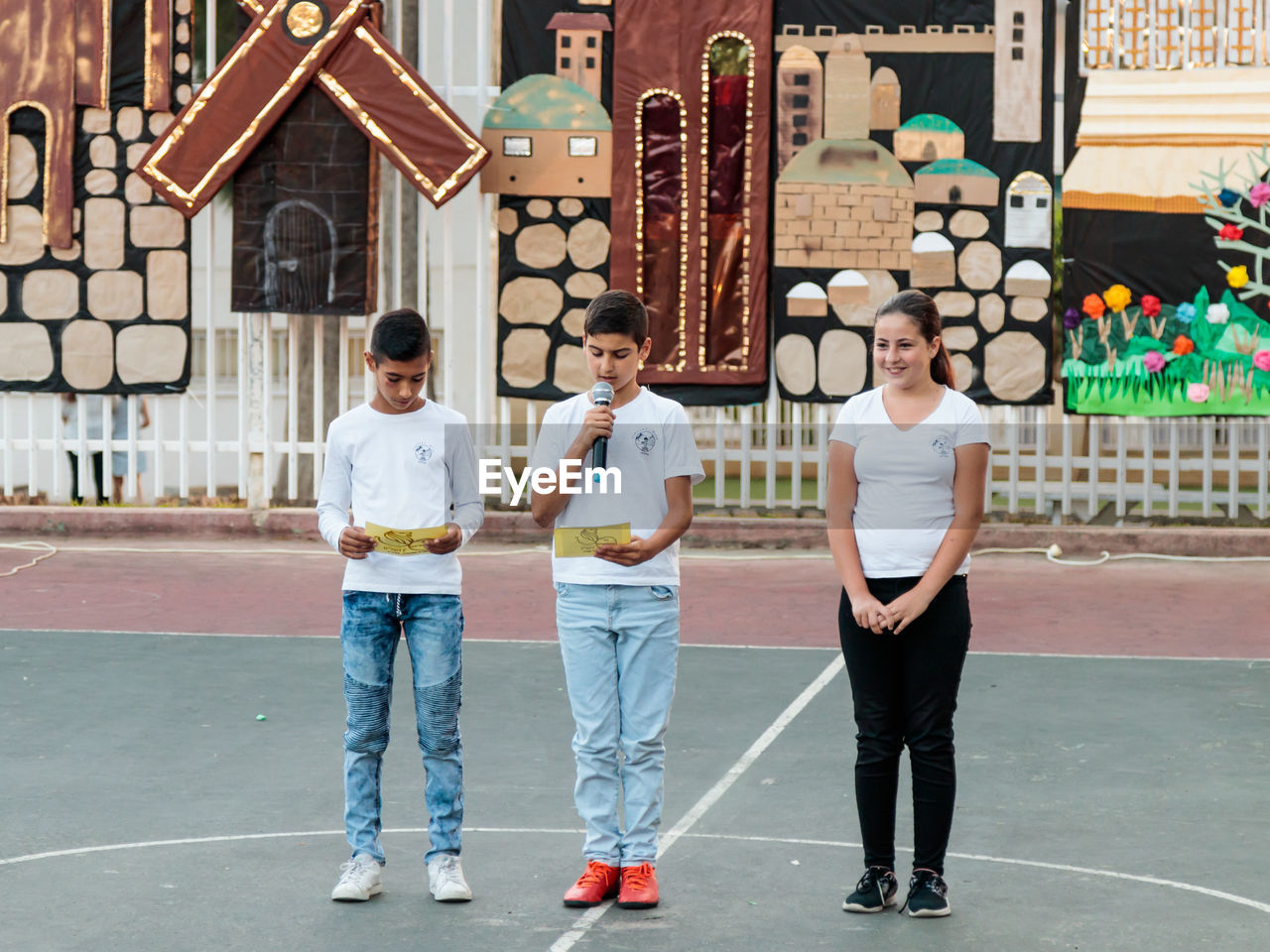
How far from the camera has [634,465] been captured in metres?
5.04

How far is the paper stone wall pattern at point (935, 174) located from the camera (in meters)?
14.0

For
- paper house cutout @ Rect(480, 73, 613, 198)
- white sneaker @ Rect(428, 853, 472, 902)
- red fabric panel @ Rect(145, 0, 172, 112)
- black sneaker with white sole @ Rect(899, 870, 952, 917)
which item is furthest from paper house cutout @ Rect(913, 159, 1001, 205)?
white sneaker @ Rect(428, 853, 472, 902)

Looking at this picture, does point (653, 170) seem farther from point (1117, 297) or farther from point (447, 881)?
point (447, 881)

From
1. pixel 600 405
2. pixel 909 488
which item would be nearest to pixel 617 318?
pixel 600 405

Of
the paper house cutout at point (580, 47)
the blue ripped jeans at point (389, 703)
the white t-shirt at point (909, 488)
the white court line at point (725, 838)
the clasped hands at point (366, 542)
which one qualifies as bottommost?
the white court line at point (725, 838)

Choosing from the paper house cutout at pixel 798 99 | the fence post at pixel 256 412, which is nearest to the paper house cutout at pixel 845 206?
the paper house cutout at pixel 798 99

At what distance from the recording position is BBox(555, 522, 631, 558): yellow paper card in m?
4.96

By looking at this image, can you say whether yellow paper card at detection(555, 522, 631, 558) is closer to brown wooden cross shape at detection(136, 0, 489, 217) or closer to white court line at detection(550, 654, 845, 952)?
white court line at detection(550, 654, 845, 952)

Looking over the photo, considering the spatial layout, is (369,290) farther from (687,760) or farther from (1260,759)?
(1260,759)

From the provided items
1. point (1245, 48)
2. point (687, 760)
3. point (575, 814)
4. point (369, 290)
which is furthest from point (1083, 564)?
point (575, 814)

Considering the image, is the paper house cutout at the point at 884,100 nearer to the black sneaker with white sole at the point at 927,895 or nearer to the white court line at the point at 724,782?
the white court line at the point at 724,782

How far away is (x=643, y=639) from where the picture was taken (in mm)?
4957

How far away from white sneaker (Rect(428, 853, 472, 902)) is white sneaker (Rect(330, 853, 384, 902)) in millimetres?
159

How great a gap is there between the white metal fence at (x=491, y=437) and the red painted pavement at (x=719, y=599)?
845 millimetres
